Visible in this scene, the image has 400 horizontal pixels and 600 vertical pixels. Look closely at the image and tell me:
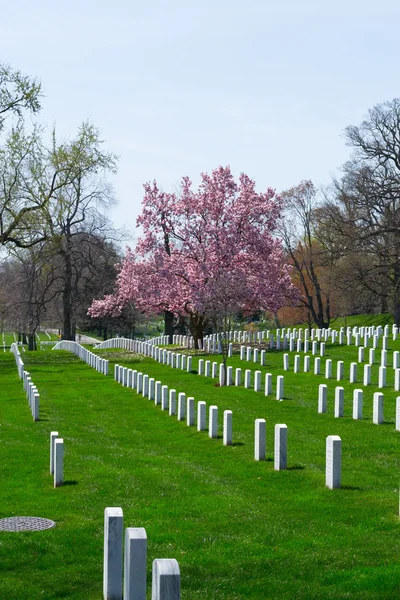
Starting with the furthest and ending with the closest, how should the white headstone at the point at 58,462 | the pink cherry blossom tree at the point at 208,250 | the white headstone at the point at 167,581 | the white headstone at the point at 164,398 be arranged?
1. the pink cherry blossom tree at the point at 208,250
2. the white headstone at the point at 164,398
3. the white headstone at the point at 58,462
4. the white headstone at the point at 167,581

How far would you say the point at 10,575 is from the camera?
8117 millimetres

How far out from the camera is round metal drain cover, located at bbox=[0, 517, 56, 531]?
9977 mm

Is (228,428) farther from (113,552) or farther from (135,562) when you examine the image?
(135,562)

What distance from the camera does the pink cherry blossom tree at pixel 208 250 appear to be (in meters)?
45.1

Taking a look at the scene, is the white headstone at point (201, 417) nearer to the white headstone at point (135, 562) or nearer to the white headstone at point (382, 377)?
the white headstone at point (382, 377)

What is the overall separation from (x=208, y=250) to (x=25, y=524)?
3554 cm

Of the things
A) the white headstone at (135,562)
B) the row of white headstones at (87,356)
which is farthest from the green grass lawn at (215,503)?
the row of white headstones at (87,356)

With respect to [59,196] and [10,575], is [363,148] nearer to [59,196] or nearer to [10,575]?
[59,196]

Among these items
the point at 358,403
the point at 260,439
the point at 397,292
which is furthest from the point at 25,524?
the point at 397,292

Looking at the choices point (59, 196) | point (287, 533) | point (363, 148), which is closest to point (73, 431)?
point (287, 533)

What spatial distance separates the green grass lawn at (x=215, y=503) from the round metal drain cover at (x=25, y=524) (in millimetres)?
222

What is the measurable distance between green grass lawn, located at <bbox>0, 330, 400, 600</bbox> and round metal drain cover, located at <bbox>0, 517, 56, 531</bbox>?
0.22 meters

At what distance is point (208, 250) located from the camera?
45281mm

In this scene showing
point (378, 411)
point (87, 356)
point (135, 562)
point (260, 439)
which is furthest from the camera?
point (87, 356)
